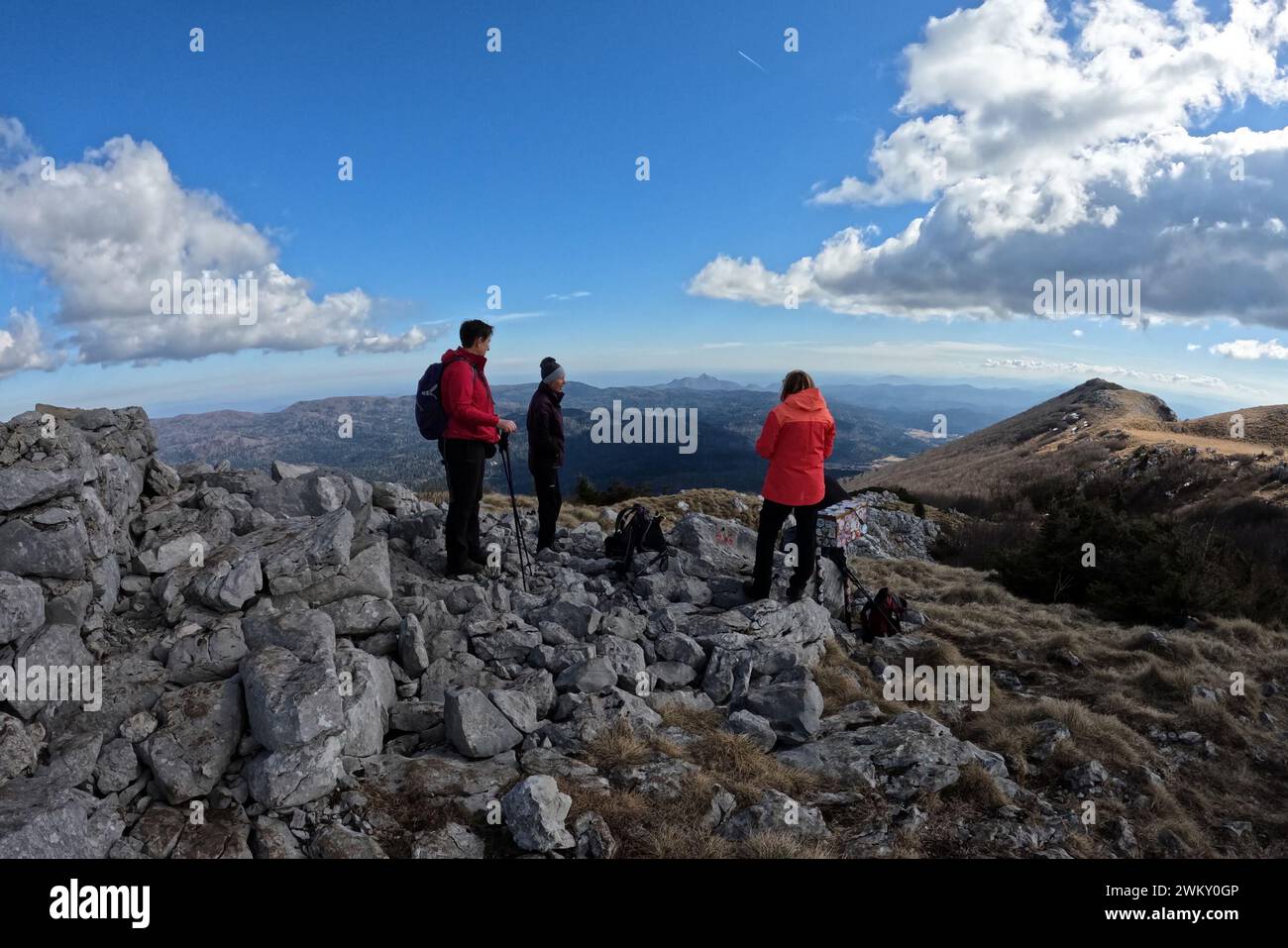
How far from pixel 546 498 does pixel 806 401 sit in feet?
14.2

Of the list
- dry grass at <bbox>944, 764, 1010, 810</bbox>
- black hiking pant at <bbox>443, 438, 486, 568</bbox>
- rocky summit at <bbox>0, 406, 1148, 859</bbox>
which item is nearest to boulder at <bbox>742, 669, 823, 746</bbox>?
rocky summit at <bbox>0, 406, 1148, 859</bbox>

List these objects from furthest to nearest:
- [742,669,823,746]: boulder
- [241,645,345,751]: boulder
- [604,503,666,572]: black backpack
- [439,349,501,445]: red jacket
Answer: [604,503,666,572]: black backpack → [439,349,501,445]: red jacket → [742,669,823,746]: boulder → [241,645,345,751]: boulder

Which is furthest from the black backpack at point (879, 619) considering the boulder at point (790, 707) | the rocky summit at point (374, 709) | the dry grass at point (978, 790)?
the dry grass at point (978, 790)

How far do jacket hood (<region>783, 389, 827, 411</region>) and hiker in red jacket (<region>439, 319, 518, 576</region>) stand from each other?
361 cm

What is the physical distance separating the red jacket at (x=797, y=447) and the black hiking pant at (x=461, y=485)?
3.55 meters

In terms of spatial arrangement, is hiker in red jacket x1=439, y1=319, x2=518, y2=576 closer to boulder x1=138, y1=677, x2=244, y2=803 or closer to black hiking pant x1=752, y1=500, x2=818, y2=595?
boulder x1=138, y1=677, x2=244, y2=803

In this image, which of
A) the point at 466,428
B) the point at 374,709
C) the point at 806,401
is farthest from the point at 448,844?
the point at 806,401

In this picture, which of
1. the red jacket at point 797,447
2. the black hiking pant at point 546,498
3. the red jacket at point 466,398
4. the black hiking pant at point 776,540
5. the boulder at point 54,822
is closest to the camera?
the boulder at point 54,822

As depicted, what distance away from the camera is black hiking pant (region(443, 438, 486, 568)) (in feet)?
27.1

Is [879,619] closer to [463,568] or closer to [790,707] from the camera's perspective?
[790,707]

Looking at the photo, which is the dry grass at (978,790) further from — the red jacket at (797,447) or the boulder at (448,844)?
the boulder at (448,844)

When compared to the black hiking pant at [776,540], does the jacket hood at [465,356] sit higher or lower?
higher

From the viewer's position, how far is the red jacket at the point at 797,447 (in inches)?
323
